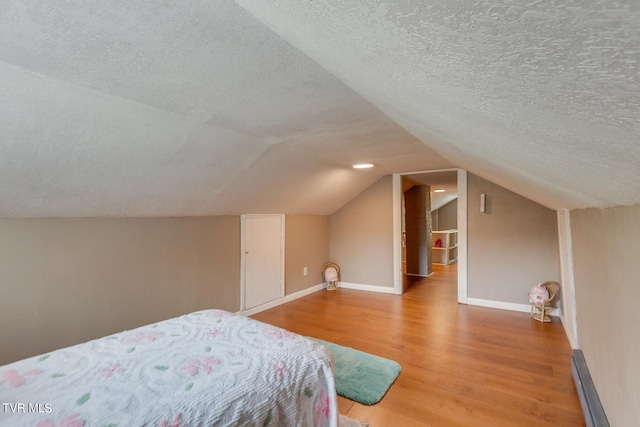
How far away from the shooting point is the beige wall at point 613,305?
1043 millimetres

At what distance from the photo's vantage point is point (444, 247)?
303 inches

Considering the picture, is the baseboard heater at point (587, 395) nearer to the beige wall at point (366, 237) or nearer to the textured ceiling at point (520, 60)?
the textured ceiling at point (520, 60)

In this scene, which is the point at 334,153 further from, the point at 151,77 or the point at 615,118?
the point at 615,118

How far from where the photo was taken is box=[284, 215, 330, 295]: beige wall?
14.9 feet

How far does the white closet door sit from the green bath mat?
1534mm

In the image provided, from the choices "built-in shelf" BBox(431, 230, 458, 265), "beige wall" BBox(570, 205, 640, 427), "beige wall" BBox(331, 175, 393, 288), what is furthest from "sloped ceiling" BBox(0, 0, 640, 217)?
"built-in shelf" BBox(431, 230, 458, 265)

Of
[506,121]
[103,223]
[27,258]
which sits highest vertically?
[506,121]

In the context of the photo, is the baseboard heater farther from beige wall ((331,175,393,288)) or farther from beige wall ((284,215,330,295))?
beige wall ((284,215,330,295))

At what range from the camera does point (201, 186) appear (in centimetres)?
271

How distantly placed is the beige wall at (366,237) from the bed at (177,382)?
348 cm

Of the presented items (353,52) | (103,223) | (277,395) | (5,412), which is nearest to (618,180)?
(353,52)

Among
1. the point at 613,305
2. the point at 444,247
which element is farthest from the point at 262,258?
the point at 444,247

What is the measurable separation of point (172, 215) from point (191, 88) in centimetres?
185

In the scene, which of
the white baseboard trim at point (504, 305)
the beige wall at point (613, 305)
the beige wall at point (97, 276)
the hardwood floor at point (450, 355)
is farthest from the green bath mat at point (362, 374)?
the white baseboard trim at point (504, 305)
